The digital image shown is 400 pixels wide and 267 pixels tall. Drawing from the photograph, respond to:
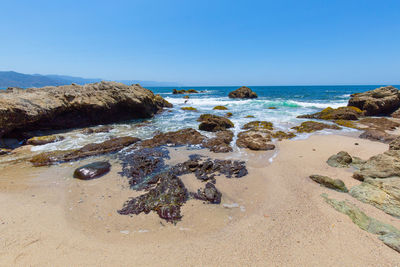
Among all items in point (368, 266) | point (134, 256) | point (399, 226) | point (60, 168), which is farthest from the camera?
point (60, 168)

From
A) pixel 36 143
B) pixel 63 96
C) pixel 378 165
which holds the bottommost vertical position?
pixel 36 143

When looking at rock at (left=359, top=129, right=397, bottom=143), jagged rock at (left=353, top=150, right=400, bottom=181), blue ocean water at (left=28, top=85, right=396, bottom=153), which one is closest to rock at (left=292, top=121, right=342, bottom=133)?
blue ocean water at (left=28, top=85, right=396, bottom=153)

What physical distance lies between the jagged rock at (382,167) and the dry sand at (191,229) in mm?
370

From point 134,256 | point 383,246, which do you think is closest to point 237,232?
point 134,256

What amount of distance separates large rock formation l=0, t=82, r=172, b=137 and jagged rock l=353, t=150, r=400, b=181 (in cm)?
1515

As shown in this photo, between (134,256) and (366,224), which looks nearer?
(134,256)

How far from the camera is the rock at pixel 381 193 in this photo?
3707 mm

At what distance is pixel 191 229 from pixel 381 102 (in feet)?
75.6

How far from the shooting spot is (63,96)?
12.5 m

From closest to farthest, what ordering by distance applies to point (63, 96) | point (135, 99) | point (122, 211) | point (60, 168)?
point (122, 211) → point (60, 168) → point (63, 96) → point (135, 99)

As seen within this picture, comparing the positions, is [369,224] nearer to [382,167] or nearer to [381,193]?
[381,193]

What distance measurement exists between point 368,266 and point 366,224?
1066mm

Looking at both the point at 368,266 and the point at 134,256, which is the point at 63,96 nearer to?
the point at 134,256

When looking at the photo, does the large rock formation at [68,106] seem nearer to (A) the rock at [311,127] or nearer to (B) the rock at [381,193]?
(A) the rock at [311,127]
